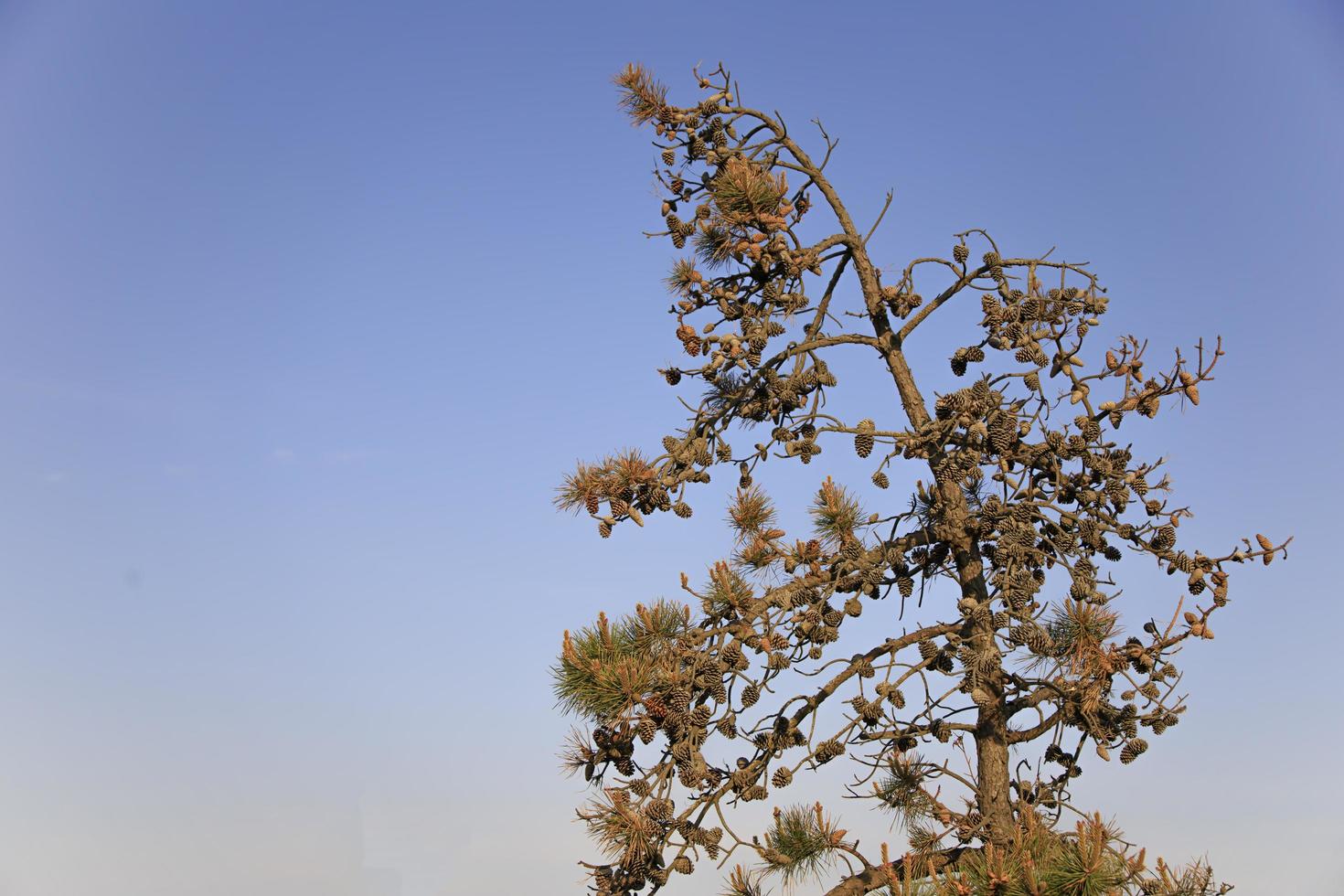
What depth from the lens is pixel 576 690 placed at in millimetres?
5465

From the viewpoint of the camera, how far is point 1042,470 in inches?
250

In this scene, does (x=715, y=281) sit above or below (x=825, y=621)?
above

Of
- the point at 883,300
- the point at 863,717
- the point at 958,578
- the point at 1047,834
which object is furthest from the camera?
the point at 883,300

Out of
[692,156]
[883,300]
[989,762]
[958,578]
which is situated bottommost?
[989,762]

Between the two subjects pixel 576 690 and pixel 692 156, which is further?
pixel 692 156

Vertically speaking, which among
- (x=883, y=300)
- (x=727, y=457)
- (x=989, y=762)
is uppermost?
(x=883, y=300)

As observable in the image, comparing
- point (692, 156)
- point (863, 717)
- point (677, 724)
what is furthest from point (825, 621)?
point (692, 156)

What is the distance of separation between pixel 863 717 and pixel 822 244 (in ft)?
9.87

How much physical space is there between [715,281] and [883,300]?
3.47 feet

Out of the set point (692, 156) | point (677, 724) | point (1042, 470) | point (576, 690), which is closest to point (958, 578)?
point (1042, 470)

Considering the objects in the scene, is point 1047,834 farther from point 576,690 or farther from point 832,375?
point 832,375

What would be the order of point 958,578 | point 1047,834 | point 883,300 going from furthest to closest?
1. point 883,300
2. point 958,578
3. point 1047,834

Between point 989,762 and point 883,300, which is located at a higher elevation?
point 883,300

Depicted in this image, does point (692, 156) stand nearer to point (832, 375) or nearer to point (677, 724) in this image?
point (832, 375)
